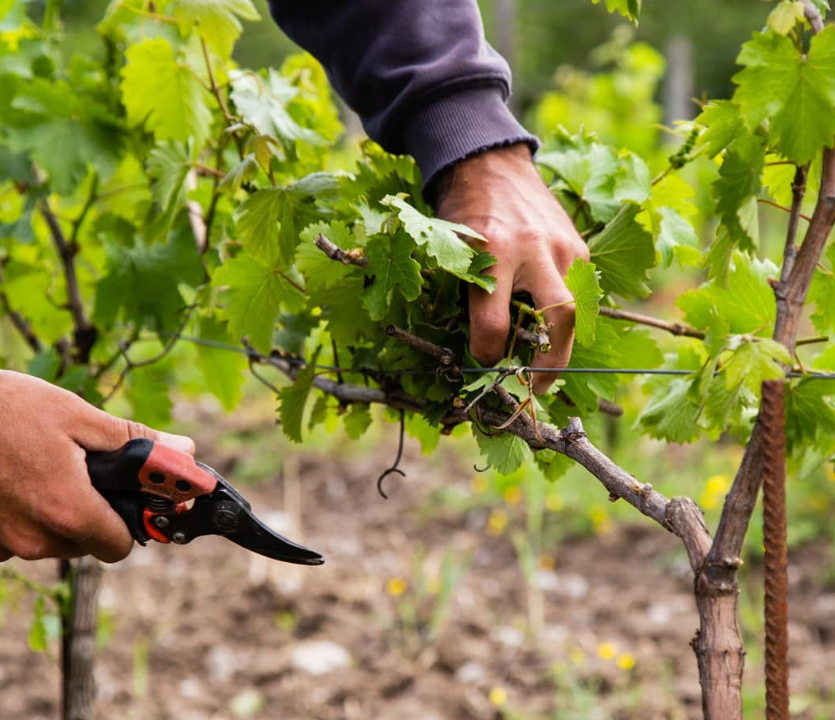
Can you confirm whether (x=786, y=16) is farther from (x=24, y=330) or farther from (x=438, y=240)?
(x=24, y=330)

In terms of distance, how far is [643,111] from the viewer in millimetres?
6012

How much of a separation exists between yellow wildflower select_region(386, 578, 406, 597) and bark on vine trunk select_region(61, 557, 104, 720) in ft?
4.29

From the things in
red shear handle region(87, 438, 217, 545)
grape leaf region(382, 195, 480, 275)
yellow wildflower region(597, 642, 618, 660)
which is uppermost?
grape leaf region(382, 195, 480, 275)

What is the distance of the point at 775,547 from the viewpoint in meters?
0.91

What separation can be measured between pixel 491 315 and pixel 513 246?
0.09 meters

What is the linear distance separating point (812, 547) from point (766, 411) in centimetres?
279

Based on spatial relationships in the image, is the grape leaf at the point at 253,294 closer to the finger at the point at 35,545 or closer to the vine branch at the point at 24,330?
the finger at the point at 35,545

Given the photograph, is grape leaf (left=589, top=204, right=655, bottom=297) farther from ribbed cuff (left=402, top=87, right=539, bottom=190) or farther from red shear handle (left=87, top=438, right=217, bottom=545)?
red shear handle (left=87, top=438, right=217, bottom=545)

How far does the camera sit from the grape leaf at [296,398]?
1295 millimetres

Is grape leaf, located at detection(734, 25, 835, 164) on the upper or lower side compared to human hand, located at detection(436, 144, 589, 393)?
upper

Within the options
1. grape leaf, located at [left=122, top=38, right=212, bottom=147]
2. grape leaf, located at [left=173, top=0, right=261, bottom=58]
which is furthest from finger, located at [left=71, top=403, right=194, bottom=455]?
grape leaf, located at [left=173, top=0, right=261, bottom=58]

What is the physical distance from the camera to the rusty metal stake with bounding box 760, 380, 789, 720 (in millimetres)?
881

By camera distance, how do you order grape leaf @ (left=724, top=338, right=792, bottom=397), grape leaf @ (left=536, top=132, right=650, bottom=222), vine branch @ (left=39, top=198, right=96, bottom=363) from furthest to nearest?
vine branch @ (left=39, top=198, right=96, bottom=363) → grape leaf @ (left=536, top=132, right=650, bottom=222) → grape leaf @ (left=724, top=338, right=792, bottom=397)

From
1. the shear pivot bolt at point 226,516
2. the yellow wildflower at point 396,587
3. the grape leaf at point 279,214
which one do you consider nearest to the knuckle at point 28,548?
the shear pivot bolt at point 226,516
